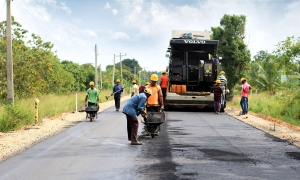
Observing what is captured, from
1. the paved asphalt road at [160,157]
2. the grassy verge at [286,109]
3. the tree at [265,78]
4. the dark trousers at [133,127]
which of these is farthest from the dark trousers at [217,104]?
the tree at [265,78]

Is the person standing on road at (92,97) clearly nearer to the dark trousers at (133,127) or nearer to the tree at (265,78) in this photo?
the dark trousers at (133,127)

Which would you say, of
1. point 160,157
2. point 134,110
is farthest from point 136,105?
point 160,157

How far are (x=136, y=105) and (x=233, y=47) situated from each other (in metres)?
27.4

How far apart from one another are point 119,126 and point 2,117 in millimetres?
4736

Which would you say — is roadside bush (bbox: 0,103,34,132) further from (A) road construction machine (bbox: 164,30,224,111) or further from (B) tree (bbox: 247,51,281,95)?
(B) tree (bbox: 247,51,281,95)

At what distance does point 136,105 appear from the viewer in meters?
10.4

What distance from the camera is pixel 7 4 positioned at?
1914cm

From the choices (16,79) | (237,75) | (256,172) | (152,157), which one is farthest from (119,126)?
(237,75)

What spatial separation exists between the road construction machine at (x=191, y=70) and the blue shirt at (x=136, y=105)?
10.6 metres

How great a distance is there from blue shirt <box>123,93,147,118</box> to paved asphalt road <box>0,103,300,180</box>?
32.1 inches

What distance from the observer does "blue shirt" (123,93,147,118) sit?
10289 mm

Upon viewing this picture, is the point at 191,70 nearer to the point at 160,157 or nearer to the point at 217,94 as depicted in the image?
the point at 217,94

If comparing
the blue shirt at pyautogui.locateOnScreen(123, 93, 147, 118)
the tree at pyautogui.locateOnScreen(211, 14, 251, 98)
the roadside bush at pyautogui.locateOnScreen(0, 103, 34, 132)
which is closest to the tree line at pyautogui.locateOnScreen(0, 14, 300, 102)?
the tree at pyautogui.locateOnScreen(211, 14, 251, 98)

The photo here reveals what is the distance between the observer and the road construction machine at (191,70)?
2106 centimetres
